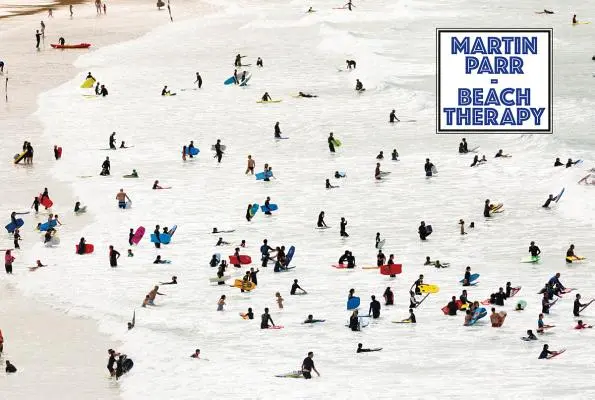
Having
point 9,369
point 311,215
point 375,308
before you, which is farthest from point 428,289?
point 9,369

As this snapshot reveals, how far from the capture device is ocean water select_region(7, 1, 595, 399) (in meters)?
38.2

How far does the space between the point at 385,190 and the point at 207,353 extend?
69.0ft

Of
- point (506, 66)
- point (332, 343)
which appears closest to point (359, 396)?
point (332, 343)

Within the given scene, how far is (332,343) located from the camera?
39938 millimetres

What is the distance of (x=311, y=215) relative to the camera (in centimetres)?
5547

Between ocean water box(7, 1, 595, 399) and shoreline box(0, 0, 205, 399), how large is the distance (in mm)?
841

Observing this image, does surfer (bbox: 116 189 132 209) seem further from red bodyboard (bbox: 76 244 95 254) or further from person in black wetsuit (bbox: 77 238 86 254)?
person in black wetsuit (bbox: 77 238 86 254)

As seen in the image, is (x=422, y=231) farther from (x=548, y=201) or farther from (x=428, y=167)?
(x=428, y=167)

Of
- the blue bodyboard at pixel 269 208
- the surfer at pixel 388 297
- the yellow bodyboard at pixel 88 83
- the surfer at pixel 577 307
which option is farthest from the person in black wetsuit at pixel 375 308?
the yellow bodyboard at pixel 88 83

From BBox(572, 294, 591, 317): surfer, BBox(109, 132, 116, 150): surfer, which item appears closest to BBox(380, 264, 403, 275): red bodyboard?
BBox(572, 294, 591, 317): surfer

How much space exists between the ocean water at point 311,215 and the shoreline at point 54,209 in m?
0.84

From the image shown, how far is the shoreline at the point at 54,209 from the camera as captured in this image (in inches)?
1502

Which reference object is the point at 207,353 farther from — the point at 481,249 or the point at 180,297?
the point at 481,249

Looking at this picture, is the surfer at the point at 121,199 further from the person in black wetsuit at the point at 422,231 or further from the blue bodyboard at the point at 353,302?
the blue bodyboard at the point at 353,302
